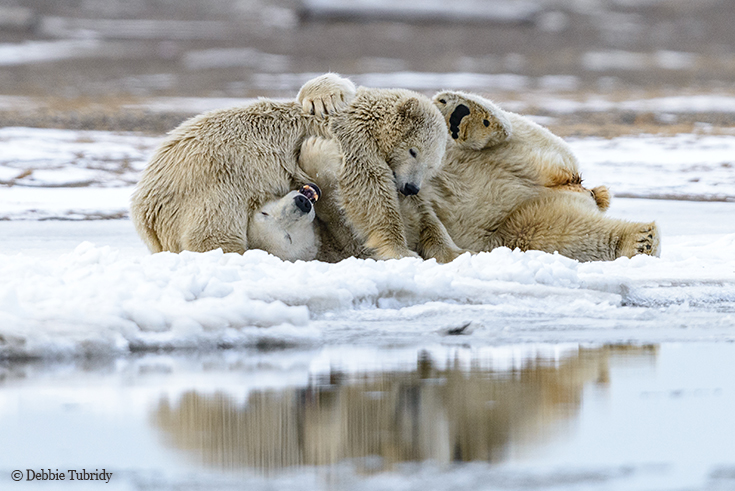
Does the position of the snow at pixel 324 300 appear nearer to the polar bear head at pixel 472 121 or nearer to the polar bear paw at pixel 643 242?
the polar bear paw at pixel 643 242

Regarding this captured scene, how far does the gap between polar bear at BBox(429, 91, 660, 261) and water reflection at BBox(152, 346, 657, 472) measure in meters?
1.82

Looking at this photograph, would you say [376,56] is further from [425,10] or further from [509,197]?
[509,197]

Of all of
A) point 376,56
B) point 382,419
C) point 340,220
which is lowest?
point 382,419

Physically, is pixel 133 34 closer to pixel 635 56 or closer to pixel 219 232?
pixel 635 56

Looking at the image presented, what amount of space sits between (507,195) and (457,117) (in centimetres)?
47

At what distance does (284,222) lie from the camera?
4.70 metres

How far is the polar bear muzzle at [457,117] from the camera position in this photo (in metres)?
5.24

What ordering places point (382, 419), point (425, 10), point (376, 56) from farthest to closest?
point (425, 10) → point (376, 56) → point (382, 419)

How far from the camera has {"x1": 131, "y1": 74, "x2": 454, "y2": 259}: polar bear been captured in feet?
15.1

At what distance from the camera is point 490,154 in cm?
532

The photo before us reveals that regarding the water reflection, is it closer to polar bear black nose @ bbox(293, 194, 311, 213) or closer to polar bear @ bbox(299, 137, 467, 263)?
polar bear black nose @ bbox(293, 194, 311, 213)

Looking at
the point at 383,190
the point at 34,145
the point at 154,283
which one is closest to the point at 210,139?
the point at 383,190

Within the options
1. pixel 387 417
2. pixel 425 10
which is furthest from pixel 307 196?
pixel 425 10

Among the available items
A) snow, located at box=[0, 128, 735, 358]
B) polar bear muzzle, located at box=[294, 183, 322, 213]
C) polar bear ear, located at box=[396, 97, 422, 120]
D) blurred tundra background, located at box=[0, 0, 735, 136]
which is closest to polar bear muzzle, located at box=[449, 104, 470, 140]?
polar bear ear, located at box=[396, 97, 422, 120]
